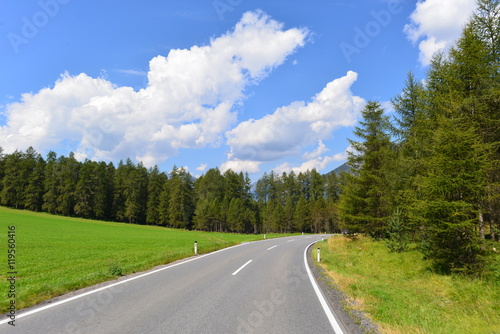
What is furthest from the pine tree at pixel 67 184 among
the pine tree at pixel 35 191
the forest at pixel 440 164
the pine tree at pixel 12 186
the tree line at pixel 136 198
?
the forest at pixel 440 164

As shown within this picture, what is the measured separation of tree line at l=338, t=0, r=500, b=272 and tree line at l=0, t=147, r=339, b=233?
55.6m

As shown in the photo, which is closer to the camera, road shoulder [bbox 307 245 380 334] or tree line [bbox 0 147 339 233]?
road shoulder [bbox 307 245 380 334]

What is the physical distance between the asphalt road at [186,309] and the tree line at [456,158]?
619cm

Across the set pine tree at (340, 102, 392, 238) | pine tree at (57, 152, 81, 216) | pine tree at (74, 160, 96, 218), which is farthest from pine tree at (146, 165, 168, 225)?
pine tree at (340, 102, 392, 238)

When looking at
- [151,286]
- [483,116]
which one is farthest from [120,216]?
[483,116]

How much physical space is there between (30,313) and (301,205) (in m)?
74.9

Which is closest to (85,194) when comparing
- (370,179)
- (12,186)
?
(12,186)

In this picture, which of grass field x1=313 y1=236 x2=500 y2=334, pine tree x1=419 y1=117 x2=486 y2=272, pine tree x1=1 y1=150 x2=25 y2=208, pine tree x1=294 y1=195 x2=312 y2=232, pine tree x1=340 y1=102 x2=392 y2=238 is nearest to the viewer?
grass field x1=313 y1=236 x2=500 y2=334

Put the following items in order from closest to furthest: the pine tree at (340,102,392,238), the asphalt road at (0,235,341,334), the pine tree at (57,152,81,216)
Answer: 1. the asphalt road at (0,235,341,334)
2. the pine tree at (340,102,392,238)
3. the pine tree at (57,152,81,216)

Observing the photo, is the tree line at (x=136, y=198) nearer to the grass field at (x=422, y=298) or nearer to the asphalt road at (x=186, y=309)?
the grass field at (x=422, y=298)

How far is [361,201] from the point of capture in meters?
23.8

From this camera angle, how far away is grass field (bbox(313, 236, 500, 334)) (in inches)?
223

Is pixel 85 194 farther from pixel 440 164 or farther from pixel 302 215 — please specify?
pixel 440 164

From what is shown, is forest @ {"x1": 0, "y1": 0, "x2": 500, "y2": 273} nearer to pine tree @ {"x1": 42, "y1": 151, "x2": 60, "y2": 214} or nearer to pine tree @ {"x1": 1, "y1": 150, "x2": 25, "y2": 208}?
pine tree @ {"x1": 42, "y1": 151, "x2": 60, "y2": 214}
